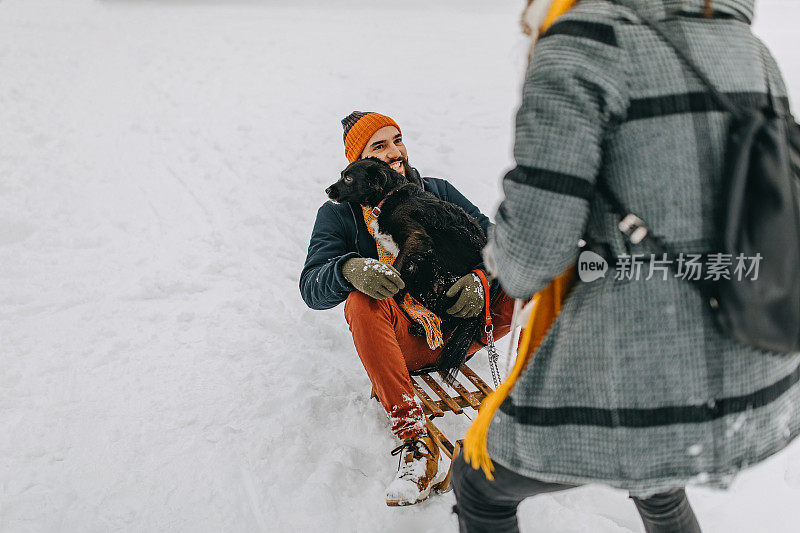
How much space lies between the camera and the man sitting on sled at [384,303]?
6.74 feet

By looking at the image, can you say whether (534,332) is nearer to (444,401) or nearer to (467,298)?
(467,298)

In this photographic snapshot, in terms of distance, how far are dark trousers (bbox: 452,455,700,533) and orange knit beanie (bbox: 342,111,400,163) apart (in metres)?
1.93

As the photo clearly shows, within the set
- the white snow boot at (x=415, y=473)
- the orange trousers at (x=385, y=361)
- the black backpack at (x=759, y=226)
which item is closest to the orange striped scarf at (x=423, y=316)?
the orange trousers at (x=385, y=361)

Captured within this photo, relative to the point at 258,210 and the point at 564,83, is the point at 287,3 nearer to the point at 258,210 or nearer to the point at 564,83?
A: the point at 258,210

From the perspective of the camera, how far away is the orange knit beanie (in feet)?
9.29

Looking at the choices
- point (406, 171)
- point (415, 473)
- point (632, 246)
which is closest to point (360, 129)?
point (406, 171)

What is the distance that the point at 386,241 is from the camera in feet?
8.29

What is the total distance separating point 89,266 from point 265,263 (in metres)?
1.12

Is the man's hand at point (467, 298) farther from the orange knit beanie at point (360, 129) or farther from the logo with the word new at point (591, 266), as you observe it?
the logo with the word new at point (591, 266)

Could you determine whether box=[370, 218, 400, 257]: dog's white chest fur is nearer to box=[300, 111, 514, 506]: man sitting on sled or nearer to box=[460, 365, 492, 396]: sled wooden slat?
box=[300, 111, 514, 506]: man sitting on sled

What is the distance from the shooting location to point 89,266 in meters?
3.63

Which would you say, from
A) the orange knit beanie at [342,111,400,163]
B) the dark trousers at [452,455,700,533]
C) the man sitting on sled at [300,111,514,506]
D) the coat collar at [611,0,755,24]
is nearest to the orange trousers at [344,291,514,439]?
the man sitting on sled at [300,111,514,506]

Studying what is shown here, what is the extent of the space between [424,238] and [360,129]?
780 mm

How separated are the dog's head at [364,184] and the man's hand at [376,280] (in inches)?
20.2
